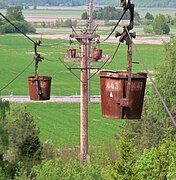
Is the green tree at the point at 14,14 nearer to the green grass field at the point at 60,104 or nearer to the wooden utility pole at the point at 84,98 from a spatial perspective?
the green grass field at the point at 60,104

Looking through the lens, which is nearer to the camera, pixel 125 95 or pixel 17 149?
pixel 125 95

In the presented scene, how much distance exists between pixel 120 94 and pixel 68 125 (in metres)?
39.4

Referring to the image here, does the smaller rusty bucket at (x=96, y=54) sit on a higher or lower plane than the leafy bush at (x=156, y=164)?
higher

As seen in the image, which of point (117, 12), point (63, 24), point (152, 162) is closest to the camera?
point (152, 162)

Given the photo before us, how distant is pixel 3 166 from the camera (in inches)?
936

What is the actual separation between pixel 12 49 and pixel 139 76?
95.5 meters

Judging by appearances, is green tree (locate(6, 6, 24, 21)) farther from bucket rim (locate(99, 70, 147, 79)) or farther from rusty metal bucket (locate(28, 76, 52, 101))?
bucket rim (locate(99, 70, 147, 79))

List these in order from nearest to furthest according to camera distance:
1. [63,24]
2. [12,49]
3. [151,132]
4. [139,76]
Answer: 1. [139,76]
2. [151,132]
3. [12,49]
4. [63,24]

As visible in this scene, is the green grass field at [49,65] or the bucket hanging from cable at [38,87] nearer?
the bucket hanging from cable at [38,87]

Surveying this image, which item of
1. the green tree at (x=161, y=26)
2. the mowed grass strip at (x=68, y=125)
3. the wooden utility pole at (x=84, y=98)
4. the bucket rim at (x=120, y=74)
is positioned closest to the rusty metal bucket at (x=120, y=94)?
the bucket rim at (x=120, y=74)

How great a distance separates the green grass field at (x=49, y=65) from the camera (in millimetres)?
63803

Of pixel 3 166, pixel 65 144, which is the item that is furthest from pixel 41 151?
pixel 65 144

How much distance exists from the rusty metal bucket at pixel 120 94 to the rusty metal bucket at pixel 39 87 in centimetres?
506

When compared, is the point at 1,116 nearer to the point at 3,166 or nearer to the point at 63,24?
the point at 3,166
